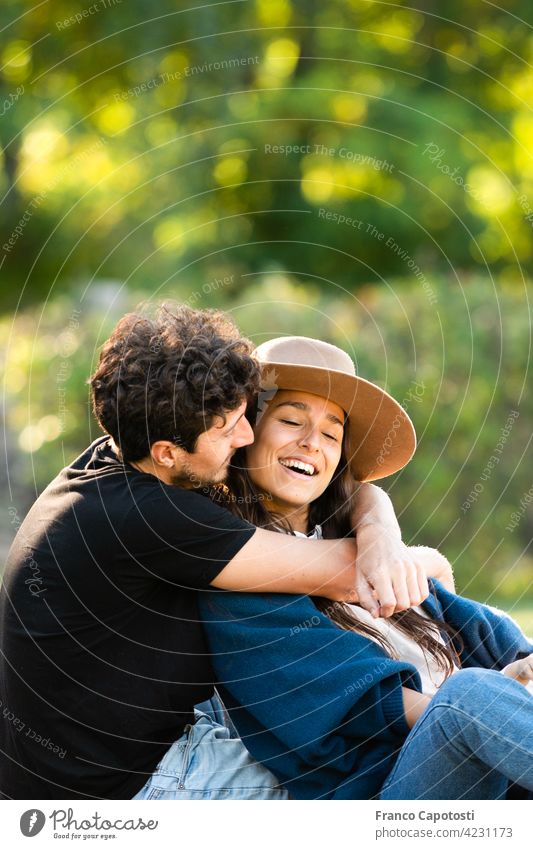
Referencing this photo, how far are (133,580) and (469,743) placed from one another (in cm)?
87

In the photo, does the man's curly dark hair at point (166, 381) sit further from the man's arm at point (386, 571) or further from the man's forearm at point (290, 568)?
the man's arm at point (386, 571)

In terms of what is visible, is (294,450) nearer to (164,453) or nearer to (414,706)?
(164,453)

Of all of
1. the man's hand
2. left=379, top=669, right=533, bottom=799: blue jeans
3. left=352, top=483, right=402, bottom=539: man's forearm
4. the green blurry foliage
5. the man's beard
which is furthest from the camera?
the green blurry foliage

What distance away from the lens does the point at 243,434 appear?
293cm

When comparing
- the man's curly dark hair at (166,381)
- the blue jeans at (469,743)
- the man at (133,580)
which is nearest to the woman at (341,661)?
the blue jeans at (469,743)

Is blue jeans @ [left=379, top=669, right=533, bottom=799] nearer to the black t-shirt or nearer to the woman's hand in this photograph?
the woman's hand

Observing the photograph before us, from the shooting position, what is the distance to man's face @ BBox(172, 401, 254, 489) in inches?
112

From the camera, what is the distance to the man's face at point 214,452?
2.85m

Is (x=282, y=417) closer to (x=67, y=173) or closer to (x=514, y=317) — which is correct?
(x=514, y=317)

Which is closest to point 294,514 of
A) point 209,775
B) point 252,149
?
point 209,775

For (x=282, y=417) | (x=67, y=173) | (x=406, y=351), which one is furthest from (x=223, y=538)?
(x=67, y=173)

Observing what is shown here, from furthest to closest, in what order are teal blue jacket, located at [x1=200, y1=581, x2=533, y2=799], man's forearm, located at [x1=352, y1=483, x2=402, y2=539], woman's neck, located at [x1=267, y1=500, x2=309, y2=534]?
woman's neck, located at [x1=267, y1=500, x2=309, y2=534] → man's forearm, located at [x1=352, y1=483, x2=402, y2=539] → teal blue jacket, located at [x1=200, y1=581, x2=533, y2=799]

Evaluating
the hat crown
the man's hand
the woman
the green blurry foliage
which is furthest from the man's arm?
the green blurry foliage

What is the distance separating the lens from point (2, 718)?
280cm
